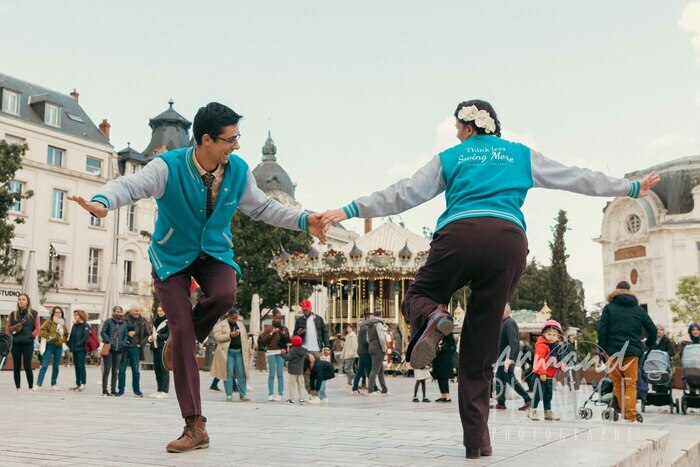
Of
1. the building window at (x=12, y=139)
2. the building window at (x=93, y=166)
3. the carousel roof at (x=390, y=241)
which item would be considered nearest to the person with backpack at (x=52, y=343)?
the carousel roof at (x=390, y=241)

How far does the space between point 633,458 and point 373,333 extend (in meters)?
12.0

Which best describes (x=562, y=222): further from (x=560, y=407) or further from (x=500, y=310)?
(x=500, y=310)

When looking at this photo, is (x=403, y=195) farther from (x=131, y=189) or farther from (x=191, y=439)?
(x=191, y=439)

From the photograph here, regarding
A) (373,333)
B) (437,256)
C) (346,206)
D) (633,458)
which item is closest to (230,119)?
(346,206)

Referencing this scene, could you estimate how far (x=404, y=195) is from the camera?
4.65 m

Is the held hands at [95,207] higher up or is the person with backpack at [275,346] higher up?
the held hands at [95,207]

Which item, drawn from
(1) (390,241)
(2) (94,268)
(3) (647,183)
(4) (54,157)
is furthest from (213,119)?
(2) (94,268)

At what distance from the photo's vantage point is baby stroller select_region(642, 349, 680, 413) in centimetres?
1329

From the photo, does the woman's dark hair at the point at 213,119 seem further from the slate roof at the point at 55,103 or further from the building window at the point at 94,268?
the building window at the point at 94,268

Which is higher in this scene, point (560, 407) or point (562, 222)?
point (562, 222)

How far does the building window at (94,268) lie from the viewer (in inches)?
1901

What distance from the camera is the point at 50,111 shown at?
153 feet

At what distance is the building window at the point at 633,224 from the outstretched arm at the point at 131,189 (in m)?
59.8

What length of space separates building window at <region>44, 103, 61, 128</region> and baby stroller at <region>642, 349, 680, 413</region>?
4131 centimetres
